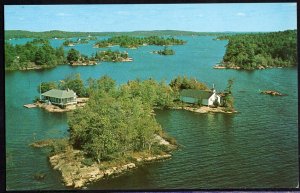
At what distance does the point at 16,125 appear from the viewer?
210 inches

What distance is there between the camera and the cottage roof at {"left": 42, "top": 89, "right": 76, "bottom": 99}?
5.39 metres

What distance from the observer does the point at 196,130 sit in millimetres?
5488

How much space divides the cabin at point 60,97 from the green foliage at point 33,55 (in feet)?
1.10

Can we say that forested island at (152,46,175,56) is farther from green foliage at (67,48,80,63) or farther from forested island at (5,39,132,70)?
green foliage at (67,48,80,63)

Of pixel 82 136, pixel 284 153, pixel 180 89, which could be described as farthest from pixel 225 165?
pixel 82 136

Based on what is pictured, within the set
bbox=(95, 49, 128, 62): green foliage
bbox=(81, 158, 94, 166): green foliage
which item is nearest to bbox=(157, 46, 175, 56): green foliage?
bbox=(95, 49, 128, 62): green foliage

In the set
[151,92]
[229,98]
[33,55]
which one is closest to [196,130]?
[229,98]

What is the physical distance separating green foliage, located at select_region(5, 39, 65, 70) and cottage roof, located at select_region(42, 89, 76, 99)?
0.32 meters

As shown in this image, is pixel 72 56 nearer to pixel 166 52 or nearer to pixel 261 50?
pixel 166 52

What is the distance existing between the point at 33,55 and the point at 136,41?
127 cm

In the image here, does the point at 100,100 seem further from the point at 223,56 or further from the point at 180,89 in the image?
the point at 223,56

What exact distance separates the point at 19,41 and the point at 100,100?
46.0 inches

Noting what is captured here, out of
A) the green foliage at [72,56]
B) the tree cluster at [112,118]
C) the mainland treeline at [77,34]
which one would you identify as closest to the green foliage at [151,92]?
the tree cluster at [112,118]

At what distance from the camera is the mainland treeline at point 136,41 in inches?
213
